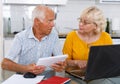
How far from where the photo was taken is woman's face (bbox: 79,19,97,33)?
7.18 feet

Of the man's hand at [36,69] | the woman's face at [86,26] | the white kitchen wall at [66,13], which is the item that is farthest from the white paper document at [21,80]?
the white kitchen wall at [66,13]

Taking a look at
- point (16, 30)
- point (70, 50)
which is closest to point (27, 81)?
point (70, 50)

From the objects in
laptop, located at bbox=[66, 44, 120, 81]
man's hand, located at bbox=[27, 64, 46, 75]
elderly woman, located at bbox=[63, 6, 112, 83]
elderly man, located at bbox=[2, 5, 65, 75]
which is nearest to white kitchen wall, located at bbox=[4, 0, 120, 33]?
elderly woman, located at bbox=[63, 6, 112, 83]

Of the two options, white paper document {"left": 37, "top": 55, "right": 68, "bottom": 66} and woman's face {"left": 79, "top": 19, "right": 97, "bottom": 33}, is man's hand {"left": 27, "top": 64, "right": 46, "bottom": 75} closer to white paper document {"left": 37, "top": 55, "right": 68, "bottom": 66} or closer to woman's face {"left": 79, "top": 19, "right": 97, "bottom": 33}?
white paper document {"left": 37, "top": 55, "right": 68, "bottom": 66}

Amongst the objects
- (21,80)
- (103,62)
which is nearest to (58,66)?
(21,80)

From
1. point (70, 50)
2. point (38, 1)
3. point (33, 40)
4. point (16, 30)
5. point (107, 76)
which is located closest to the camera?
point (107, 76)

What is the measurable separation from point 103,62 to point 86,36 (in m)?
0.91

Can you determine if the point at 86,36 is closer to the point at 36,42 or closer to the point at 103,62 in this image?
the point at 36,42

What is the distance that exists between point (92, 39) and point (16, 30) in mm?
2147

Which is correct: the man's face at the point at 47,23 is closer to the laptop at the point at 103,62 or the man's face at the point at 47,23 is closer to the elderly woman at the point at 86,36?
the elderly woman at the point at 86,36

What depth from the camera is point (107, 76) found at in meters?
1.42

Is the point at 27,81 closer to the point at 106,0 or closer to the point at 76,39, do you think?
the point at 76,39

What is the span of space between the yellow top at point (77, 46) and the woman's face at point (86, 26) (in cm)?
10

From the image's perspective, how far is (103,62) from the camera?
1.39 m
